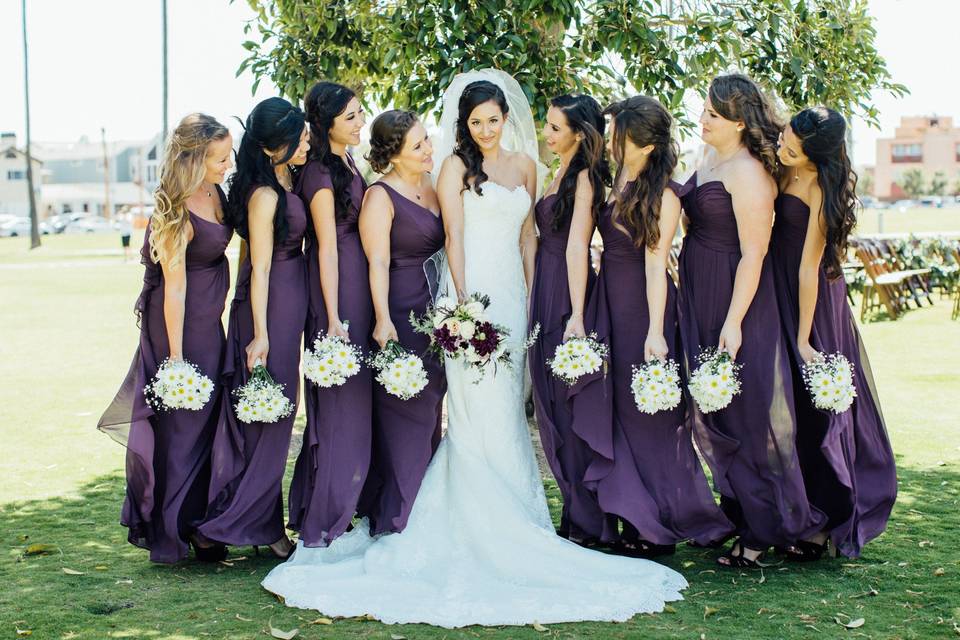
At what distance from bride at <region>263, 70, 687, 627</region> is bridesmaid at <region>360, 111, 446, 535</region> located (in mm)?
87

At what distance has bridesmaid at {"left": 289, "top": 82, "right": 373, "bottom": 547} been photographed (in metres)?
5.43

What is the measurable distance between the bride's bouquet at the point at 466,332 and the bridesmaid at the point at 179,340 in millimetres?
1117

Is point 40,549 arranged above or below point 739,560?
below

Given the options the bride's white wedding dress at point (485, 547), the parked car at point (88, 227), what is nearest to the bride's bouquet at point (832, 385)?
the bride's white wedding dress at point (485, 547)

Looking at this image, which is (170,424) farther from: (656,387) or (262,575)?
(656,387)

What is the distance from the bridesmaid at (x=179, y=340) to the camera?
5.27 m

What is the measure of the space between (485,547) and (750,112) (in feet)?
8.29

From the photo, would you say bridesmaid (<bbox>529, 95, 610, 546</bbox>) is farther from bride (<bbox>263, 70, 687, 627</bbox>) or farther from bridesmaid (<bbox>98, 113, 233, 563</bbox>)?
bridesmaid (<bbox>98, 113, 233, 563</bbox>)

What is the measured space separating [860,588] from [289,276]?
3.20 m

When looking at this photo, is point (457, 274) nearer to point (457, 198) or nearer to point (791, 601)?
point (457, 198)

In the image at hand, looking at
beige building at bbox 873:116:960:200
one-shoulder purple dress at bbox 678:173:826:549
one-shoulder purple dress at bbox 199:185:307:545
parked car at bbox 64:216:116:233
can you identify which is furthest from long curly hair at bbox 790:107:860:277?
beige building at bbox 873:116:960:200

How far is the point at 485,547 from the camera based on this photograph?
520 cm

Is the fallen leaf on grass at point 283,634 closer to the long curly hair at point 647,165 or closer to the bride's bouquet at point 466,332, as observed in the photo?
the bride's bouquet at point 466,332

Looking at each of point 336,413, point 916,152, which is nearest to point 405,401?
point 336,413
